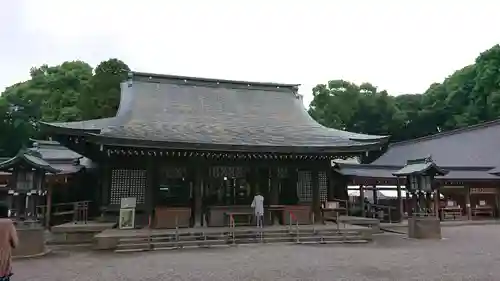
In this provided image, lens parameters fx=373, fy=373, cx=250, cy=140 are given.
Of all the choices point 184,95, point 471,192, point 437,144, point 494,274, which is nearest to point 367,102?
point 437,144

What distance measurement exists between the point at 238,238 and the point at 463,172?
54.1 feet

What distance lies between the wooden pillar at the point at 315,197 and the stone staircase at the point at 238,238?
160 cm

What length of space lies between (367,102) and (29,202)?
39.4 metres

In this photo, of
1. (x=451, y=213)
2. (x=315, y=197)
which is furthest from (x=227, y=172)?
(x=451, y=213)

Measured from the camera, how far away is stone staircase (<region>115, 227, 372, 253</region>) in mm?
11125

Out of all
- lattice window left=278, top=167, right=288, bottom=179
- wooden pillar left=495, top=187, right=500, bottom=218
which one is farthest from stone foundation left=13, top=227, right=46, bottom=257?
wooden pillar left=495, top=187, right=500, bottom=218

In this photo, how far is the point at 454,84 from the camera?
42.7 meters

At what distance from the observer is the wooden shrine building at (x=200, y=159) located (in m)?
13.0

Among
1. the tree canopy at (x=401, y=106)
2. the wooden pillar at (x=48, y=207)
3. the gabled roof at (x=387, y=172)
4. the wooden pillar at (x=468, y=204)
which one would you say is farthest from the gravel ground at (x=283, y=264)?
the tree canopy at (x=401, y=106)

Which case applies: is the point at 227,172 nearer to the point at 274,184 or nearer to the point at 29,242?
the point at 274,184

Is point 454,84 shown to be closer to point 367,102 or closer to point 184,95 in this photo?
point 367,102

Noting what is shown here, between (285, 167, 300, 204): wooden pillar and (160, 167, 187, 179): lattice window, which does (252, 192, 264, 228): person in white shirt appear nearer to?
(285, 167, 300, 204): wooden pillar

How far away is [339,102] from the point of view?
43.8 m

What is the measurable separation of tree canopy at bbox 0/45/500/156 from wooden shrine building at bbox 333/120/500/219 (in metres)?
12.0
